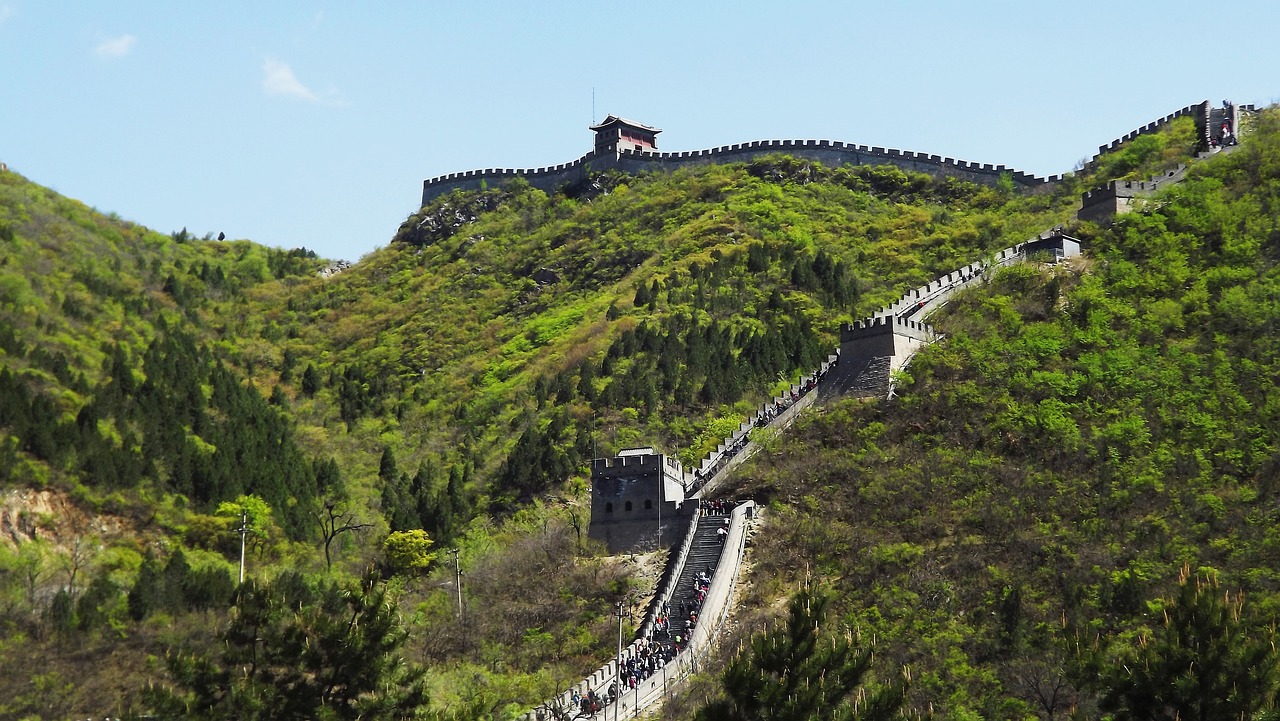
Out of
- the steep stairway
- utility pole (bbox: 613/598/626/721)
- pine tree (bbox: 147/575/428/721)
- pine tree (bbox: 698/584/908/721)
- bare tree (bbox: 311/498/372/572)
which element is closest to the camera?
pine tree (bbox: 698/584/908/721)

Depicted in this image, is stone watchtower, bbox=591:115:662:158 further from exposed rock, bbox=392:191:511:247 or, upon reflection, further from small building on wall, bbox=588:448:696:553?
small building on wall, bbox=588:448:696:553

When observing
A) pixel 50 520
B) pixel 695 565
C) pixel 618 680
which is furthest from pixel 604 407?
pixel 618 680

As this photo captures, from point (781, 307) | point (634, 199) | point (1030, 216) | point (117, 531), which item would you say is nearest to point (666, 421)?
point (781, 307)

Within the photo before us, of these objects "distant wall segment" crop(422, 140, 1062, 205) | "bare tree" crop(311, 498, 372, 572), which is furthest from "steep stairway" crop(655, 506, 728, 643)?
"distant wall segment" crop(422, 140, 1062, 205)

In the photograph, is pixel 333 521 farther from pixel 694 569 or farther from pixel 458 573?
pixel 694 569

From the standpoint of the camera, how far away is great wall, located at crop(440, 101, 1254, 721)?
58844 mm

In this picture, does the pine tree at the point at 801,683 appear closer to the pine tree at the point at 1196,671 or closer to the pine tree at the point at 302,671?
the pine tree at the point at 1196,671

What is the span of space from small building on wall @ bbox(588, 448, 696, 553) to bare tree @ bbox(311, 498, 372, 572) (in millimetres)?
16638

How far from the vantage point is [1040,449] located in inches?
2827

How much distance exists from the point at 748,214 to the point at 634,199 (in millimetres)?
13284

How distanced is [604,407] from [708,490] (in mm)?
16868

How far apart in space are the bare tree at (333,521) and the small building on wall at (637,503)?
54.6 feet

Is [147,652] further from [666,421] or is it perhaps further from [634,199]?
[634,199]

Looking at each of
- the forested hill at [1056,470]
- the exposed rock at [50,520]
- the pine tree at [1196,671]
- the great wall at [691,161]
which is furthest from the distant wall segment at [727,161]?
the pine tree at [1196,671]
